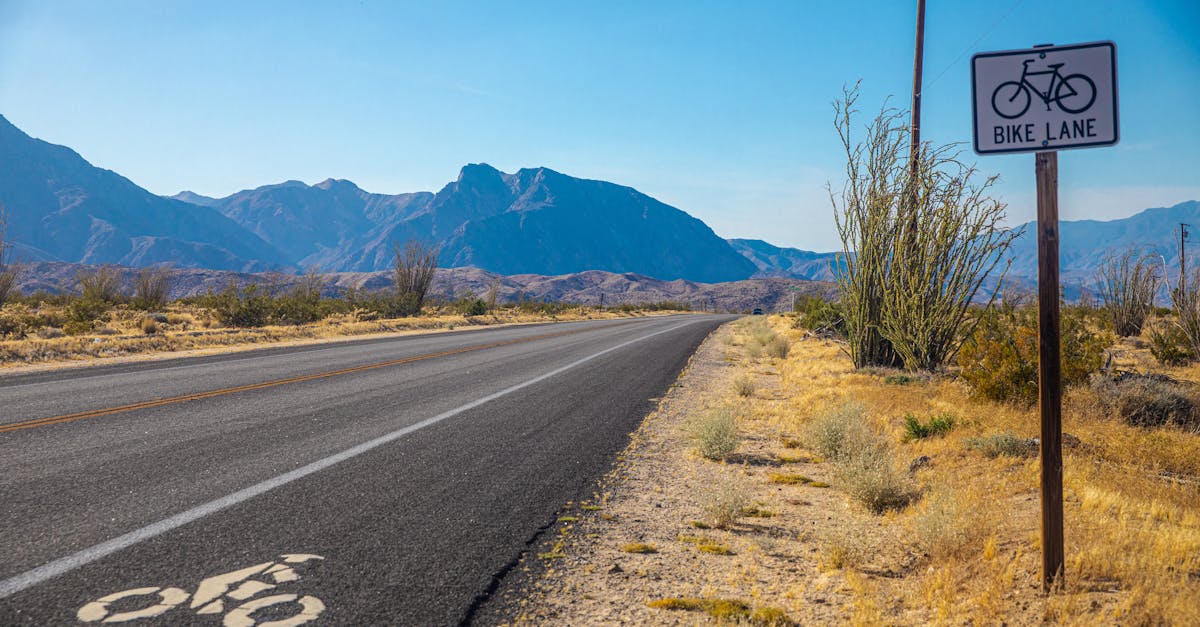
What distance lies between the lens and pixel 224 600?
295cm

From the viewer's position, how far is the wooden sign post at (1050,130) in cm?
307

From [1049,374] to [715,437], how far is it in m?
3.66

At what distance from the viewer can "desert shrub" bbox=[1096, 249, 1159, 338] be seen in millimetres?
19234

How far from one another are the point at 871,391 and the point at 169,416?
885 cm

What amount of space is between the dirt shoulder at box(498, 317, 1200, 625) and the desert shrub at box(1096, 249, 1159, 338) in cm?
1640

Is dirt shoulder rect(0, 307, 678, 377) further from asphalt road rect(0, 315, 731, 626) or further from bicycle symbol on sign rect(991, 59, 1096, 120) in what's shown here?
bicycle symbol on sign rect(991, 59, 1096, 120)

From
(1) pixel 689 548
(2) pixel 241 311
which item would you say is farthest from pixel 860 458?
(2) pixel 241 311

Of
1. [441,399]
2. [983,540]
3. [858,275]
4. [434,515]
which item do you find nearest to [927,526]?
[983,540]

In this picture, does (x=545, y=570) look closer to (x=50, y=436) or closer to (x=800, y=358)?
(x=50, y=436)

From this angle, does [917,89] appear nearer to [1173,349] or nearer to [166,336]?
[1173,349]

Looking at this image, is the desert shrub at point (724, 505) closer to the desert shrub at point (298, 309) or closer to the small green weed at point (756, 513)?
the small green weed at point (756, 513)

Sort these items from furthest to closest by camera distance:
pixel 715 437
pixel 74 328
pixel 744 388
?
pixel 74 328
pixel 744 388
pixel 715 437

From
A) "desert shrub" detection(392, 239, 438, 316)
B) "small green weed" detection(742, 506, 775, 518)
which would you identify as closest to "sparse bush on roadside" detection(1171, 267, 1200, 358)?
"small green weed" detection(742, 506, 775, 518)

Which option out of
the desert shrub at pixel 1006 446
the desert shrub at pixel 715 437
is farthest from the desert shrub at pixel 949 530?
the desert shrub at pixel 715 437
